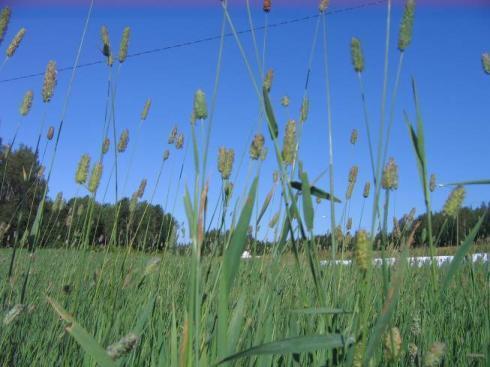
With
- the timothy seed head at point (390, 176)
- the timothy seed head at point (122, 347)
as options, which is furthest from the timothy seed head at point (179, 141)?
the timothy seed head at point (122, 347)

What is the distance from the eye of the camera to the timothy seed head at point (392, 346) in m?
0.58

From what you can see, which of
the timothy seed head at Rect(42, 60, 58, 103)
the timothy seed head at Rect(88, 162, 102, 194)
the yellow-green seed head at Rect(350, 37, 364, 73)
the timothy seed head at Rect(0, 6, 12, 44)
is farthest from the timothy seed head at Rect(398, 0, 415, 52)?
the timothy seed head at Rect(0, 6, 12, 44)

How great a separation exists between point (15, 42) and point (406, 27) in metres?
1.18

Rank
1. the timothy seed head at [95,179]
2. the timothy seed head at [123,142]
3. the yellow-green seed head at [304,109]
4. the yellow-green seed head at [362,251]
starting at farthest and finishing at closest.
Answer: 1. the timothy seed head at [123,142]
2. the timothy seed head at [95,179]
3. the yellow-green seed head at [304,109]
4. the yellow-green seed head at [362,251]

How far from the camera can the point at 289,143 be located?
0.73 metres

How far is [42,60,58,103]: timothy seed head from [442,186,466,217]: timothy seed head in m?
1.00

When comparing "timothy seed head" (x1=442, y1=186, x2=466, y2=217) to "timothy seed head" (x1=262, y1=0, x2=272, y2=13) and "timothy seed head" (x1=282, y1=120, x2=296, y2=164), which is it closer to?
"timothy seed head" (x1=282, y1=120, x2=296, y2=164)

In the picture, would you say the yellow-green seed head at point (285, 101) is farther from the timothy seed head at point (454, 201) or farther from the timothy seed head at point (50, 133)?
the timothy seed head at point (50, 133)

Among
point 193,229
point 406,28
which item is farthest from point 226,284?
point 406,28

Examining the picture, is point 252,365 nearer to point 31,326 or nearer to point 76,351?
point 76,351

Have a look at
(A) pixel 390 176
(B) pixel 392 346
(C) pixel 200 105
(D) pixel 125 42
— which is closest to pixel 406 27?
(A) pixel 390 176

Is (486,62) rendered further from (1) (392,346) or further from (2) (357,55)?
(1) (392,346)

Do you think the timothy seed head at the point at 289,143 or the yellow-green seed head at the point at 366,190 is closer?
the timothy seed head at the point at 289,143

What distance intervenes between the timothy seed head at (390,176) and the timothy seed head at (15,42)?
115cm
